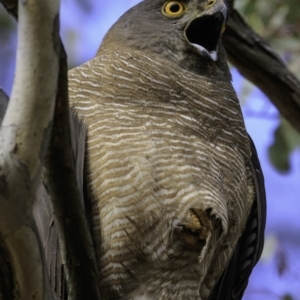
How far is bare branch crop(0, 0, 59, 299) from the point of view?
86.6 inches

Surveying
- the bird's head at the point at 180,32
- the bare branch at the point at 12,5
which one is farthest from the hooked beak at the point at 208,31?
the bare branch at the point at 12,5

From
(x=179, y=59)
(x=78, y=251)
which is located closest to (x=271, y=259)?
(x=179, y=59)

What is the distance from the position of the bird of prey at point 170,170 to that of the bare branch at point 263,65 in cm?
39

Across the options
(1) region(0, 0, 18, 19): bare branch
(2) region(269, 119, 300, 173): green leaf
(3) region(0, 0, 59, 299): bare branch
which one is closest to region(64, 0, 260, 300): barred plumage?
(3) region(0, 0, 59, 299): bare branch

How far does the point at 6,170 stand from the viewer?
87.4 inches

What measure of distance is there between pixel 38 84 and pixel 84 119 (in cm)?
110

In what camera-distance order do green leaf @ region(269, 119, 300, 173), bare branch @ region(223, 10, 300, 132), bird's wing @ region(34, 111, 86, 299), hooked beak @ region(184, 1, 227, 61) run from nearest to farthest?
bird's wing @ region(34, 111, 86, 299), hooked beak @ region(184, 1, 227, 61), bare branch @ region(223, 10, 300, 132), green leaf @ region(269, 119, 300, 173)

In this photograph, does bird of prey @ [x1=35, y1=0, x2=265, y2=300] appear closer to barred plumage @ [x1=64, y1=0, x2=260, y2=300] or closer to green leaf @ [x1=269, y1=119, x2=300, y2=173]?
barred plumage @ [x1=64, y1=0, x2=260, y2=300]

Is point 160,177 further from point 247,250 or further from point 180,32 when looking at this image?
point 180,32

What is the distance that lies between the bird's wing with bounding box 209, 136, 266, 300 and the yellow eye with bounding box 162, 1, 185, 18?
82cm

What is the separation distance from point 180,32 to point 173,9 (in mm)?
201

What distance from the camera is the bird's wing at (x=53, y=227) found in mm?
3068

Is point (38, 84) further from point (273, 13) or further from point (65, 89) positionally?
point (273, 13)

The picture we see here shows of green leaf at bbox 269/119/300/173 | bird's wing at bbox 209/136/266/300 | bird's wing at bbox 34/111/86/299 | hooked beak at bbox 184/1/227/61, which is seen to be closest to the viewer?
bird's wing at bbox 34/111/86/299
